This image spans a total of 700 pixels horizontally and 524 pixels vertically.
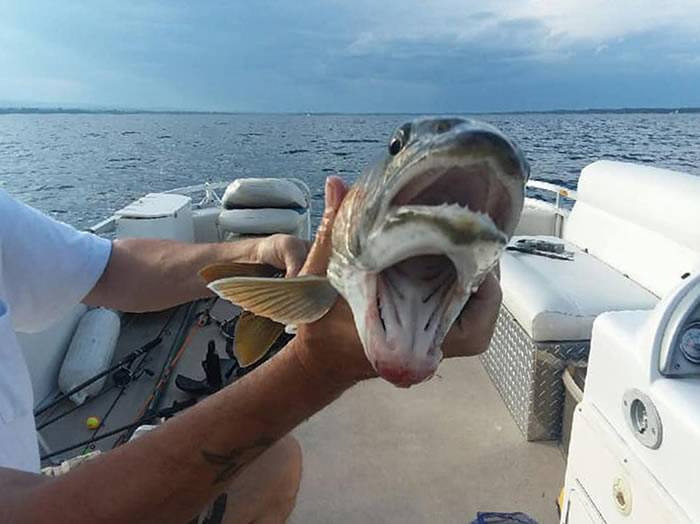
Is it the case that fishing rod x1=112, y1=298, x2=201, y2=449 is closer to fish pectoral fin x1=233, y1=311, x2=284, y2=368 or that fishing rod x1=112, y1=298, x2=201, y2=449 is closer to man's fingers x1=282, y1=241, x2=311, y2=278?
man's fingers x1=282, y1=241, x2=311, y2=278

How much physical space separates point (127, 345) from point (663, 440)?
453cm

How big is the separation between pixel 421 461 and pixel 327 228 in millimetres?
2537

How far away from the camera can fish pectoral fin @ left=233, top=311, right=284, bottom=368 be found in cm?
177

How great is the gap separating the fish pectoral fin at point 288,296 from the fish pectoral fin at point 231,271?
0.56 meters

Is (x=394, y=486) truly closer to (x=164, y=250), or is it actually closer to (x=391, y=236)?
(x=164, y=250)

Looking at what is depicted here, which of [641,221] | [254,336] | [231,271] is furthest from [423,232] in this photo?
[641,221]

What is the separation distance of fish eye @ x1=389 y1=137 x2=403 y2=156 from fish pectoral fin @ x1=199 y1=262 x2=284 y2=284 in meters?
0.92

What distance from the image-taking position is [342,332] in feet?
4.23

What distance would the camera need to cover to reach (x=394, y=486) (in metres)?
3.33

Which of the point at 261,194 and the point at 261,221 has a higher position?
the point at 261,194

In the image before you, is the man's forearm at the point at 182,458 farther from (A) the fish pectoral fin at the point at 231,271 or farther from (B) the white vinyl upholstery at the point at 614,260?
(B) the white vinyl upholstery at the point at 614,260

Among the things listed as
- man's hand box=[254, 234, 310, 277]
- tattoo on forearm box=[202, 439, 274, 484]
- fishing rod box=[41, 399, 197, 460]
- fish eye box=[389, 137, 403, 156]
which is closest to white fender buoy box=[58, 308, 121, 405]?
fishing rod box=[41, 399, 197, 460]

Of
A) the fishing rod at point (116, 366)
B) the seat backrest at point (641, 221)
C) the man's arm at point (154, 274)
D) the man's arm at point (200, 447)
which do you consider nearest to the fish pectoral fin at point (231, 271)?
the man's arm at point (154, 274)

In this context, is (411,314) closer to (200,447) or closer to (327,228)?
(327,228)
